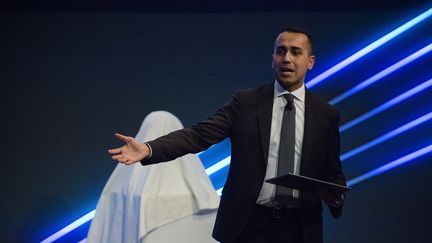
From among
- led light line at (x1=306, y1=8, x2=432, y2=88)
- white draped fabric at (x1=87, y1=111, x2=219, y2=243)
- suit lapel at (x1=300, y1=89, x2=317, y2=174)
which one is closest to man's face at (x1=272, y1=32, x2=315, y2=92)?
suit lapel at (x1=300, y1=89, x2=317, y2=174)

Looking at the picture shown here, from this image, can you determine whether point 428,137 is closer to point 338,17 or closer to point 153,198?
point 338,17

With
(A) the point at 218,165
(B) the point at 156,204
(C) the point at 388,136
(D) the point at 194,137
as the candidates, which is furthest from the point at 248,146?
(C) the point at 388,136

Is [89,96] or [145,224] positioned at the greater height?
[89,96]

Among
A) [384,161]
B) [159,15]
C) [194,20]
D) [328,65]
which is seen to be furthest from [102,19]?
[384,161]

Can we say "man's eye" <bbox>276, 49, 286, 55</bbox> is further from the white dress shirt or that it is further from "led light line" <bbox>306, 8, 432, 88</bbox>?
"led light line" <bbox>306, 8, 432, 88</bbox>

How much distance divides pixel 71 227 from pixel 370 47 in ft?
7.44

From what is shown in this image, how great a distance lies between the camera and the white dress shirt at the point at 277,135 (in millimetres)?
1956

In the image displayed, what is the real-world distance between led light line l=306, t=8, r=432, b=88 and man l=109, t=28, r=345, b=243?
1.51m

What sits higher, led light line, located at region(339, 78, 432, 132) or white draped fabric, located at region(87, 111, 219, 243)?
led light line, located at region(339, 78, 432, 132)

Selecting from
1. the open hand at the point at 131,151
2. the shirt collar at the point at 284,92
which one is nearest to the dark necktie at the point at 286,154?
the shirt collar at the point at 284,92

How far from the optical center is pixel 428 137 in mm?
3508

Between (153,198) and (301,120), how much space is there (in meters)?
0.97

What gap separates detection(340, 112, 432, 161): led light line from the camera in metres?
3.52

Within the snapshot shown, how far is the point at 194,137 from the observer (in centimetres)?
199
